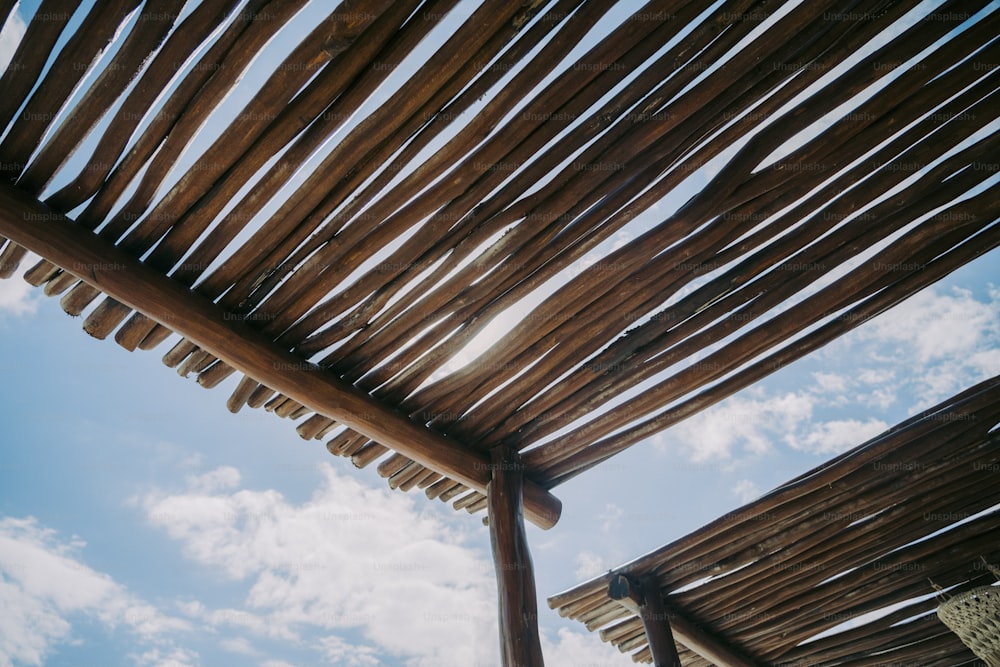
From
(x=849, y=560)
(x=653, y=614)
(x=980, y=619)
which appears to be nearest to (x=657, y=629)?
(x=653, y=614)

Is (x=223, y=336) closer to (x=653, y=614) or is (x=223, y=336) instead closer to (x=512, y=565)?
(x=512, y=565)

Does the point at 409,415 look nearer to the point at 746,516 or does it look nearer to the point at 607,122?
the point at 607,122

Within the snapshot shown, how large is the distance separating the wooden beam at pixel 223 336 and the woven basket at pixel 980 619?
6.31 feet

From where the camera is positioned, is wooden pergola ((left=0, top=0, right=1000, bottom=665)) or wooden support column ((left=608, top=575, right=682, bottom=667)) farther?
wooden support column ((left=608, top=575, right=682, bottom=667))

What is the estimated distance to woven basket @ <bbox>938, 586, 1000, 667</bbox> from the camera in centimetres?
238

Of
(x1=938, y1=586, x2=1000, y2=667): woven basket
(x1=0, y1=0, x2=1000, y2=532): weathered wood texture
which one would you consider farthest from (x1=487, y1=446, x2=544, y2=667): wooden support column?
(x1=938, y1=586, x2=1000, y2=667): woven basket

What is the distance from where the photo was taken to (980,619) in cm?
243

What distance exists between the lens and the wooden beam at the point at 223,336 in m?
1.78

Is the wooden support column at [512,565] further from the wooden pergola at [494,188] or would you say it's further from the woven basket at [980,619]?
the woven basket at [980,619]

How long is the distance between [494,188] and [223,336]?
113 cm

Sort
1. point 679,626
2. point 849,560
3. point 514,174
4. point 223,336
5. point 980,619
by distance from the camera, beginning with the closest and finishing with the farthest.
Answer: point 514,174
point 223,336
point 980,619
point 849,560
point 679,626

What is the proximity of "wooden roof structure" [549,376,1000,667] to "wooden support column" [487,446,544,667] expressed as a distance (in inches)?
38.8

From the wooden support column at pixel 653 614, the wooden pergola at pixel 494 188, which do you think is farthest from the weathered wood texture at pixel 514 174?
the wooden support column at pixel 653 614

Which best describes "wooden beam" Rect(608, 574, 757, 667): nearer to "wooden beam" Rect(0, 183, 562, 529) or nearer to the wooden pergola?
"wooden beam" Rect(0, 183, 562, 529)
